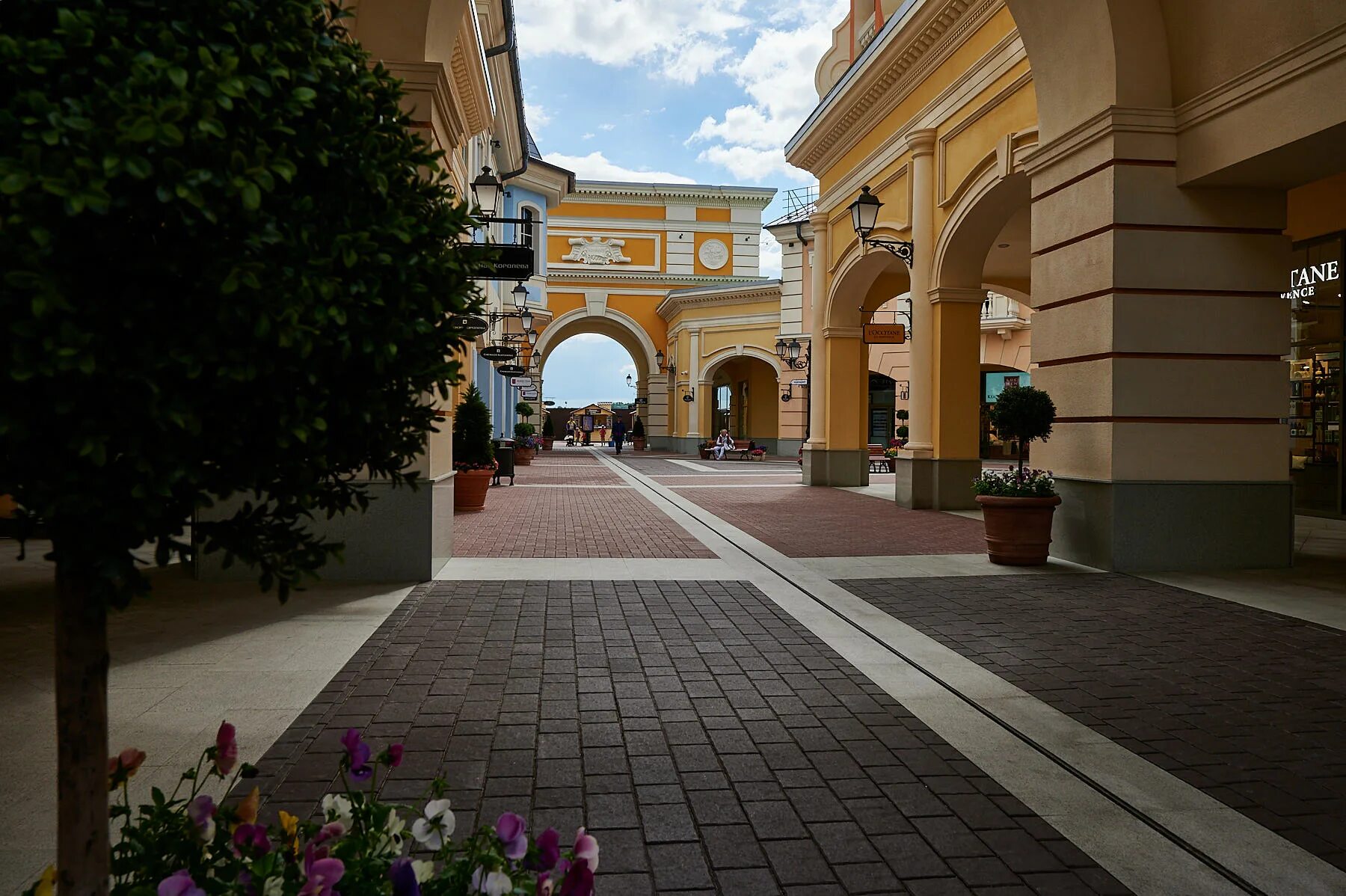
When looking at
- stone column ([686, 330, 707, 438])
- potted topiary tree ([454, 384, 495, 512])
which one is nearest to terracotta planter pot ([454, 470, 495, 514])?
potted topiary tree ([454, 384, 495, 512])

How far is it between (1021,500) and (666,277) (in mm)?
35239

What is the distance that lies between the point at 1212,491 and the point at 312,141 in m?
8.39

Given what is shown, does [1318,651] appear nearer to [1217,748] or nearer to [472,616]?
[1217,748]

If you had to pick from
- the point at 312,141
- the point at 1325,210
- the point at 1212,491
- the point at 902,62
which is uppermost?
the point at 902,62

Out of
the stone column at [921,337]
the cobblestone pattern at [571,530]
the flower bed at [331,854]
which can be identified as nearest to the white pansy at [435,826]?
the flower bed at [331,854]

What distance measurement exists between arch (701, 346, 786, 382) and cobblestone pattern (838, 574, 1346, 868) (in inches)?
1138

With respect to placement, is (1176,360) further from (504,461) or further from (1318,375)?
(504,461)

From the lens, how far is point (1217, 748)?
3658 mm

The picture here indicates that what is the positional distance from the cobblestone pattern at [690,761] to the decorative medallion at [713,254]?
38594 millimetres

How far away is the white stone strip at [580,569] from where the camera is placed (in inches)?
296

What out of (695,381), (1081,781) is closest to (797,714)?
(1081,781)

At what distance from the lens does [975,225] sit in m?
12.8

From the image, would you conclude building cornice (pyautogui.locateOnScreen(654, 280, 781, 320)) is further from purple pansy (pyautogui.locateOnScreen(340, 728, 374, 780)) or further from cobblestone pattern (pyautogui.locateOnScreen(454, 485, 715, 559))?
purple pansy (pyautogui.locateOnScreen(340, 728, 374, 780))

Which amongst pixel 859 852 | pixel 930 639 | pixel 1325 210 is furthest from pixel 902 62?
pixel 859 852
